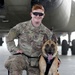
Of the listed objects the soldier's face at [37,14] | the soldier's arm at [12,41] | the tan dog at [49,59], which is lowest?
the tan dog at [49,59]

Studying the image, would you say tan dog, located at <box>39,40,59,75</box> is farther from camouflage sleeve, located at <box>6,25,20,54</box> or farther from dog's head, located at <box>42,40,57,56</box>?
camouflage sleeve, located at <box>6,25,20,54</box>

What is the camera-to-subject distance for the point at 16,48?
5.11 m

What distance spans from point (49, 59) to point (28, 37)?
0.50 metres

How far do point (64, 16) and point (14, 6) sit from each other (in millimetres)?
1944

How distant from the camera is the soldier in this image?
198 inches

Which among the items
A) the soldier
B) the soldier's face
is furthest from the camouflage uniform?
the soldier's face

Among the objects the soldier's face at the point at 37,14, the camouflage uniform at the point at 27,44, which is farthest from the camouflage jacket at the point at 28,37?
the soldier's face at the point at 37,14

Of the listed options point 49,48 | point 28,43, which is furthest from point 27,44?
point 49,48

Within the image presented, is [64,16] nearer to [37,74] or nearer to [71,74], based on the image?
[71,74]

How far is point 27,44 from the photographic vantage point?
5184mm

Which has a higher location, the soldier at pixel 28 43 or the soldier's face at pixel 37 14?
the soldier's face at pixel 37 14

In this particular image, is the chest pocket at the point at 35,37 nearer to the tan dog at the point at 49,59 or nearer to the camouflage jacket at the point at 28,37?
the camouflage jacket at the point at 28,37

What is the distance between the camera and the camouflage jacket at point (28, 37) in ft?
16.9

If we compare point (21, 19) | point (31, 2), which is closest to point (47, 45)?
point (31, 2)
